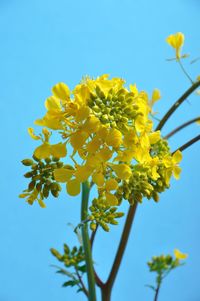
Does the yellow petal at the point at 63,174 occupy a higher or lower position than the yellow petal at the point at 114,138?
higher

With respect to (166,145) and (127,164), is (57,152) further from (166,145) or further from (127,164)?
(166,145)

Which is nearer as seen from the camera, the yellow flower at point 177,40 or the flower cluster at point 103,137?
the flower cluster at point 103,137

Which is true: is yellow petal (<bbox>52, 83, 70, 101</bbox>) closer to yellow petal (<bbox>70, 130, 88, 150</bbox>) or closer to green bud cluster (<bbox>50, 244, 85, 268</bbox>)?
yellow petal (<bbox>70, 130, 88, 150</bbox>)

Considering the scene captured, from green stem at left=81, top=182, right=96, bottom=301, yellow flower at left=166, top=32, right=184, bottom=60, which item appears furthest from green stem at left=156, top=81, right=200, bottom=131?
green stem at left=81, top=182, right=96, bottom=301

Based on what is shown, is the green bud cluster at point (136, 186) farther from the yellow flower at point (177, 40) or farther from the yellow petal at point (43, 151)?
the yellow flower at point (177, 40)

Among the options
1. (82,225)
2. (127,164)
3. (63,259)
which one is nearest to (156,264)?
(63,259)

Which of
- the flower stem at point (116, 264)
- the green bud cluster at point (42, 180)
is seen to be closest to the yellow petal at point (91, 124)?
the green bud cluster at point (42, 180)

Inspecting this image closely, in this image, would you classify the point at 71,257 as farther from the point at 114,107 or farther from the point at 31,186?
the point at 114,107
